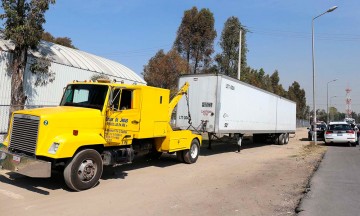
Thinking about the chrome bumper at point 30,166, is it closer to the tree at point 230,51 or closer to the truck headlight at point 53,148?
the truck headlight at point 53,148

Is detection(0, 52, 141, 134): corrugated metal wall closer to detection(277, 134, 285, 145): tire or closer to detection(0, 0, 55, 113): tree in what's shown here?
detection(0, 0, 55, 113): tree

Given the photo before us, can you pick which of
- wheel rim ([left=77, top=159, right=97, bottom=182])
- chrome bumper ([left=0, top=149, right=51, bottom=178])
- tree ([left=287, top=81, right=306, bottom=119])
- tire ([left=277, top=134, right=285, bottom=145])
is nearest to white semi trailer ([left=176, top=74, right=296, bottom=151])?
tire ([left=277, top=134, right=285, bottom=145])

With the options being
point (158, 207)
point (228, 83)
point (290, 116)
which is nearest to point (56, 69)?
point (228, 83)

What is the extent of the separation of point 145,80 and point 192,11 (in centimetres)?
857

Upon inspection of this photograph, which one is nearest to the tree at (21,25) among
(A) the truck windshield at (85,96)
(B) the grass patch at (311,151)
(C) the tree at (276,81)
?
(A) the truck windshield at (85,96)

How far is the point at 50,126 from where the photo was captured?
309 inches

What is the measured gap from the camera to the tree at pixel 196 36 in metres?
34.4

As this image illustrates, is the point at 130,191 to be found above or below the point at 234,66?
below

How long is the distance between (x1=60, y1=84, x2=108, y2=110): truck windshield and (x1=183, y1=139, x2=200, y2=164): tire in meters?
4.73

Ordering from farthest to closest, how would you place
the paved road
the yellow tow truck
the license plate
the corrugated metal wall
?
1. the corrugated metal wall
2. the yellow tow truck
3. the license plate
4. the paved road

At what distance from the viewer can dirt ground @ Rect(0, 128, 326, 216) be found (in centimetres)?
680

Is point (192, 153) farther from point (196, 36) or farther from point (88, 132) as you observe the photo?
point (196, 36)

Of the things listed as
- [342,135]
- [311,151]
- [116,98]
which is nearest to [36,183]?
[116,98]

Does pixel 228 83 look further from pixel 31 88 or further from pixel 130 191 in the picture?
pixel 31 88
